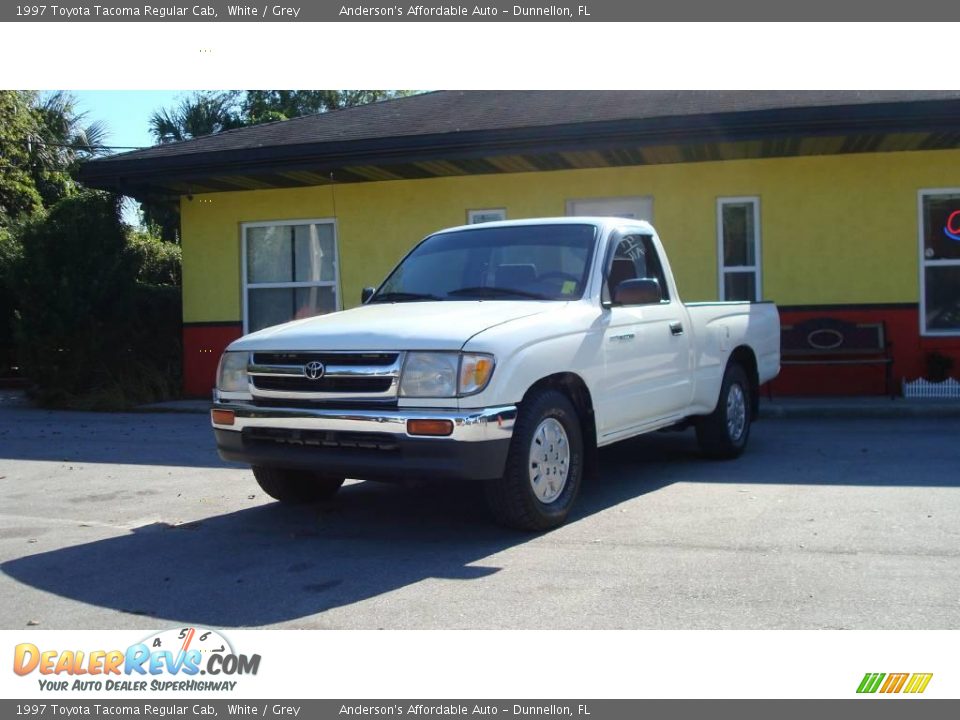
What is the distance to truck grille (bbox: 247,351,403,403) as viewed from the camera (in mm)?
5402

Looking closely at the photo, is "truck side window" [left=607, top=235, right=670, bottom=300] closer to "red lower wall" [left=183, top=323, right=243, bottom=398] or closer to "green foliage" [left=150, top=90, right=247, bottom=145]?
"red lower wall" [left=183, top=323, right=243, bottom=398]

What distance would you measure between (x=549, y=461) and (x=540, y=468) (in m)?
0.10

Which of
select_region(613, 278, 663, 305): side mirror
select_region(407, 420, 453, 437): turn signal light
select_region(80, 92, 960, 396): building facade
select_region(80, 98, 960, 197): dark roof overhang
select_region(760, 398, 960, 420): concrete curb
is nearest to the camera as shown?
select_region(407, 420, 453, 437): turn signal light

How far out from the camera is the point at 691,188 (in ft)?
42.4

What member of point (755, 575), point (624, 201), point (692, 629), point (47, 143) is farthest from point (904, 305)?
point (47, 143)

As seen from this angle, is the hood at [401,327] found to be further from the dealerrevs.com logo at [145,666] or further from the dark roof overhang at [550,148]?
the dark roof overhang at [550,148]

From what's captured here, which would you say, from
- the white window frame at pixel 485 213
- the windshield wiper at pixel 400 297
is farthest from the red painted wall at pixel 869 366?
the windshield wiper at pixel 400 297

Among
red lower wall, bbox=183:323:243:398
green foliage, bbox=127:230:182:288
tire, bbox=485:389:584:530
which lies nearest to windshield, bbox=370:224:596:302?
tire, bbox=485:389:584:530

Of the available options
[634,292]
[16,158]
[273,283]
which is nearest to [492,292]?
[634,292]

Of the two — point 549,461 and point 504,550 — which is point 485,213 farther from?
point 504,550

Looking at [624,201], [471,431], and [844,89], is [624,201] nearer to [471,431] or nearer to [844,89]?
[844,89]

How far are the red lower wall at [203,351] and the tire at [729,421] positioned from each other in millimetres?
8423

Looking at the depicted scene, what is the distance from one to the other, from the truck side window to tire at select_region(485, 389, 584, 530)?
120 centimetres

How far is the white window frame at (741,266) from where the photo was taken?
A: 12.8 metres
